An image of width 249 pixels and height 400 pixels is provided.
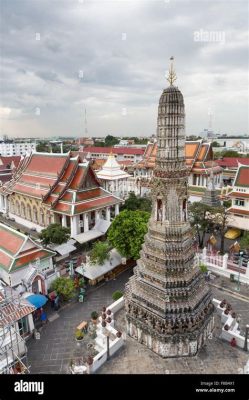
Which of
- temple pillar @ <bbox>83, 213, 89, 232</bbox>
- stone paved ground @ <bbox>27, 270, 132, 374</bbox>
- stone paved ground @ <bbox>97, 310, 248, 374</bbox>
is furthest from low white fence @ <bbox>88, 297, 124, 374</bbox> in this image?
temple pillar @ <bbox>83, 213, 89, 232</bbox>

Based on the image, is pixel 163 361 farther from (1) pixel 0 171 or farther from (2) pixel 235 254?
(1) pixel 0 171

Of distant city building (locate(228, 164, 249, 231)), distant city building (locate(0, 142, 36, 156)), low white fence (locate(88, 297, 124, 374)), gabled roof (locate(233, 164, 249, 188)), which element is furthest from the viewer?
distant city building (locate(0, 142, 36, 156))

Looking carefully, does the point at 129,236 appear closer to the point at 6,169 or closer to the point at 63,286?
the point at 63,286

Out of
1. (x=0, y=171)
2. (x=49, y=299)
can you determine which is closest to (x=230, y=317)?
(x=49, y=299)

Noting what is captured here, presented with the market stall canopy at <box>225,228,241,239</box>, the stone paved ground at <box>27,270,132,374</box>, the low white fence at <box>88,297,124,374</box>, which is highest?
the market stall canopy at <box>225,228,241,239</box>

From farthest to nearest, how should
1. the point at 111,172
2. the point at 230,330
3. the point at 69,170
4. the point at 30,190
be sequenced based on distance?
the point at 111,172 → the point at 30,190 → the point at 69,170 → the point at 230,330

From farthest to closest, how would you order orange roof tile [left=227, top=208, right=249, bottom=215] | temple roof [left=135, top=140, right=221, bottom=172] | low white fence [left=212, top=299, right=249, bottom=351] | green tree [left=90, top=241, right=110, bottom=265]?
temple roof [left=135, top=140, right=221, bottom=172] → orange roof tile [left=227, top=208, right=249, bottom=215] → green tree [left=90, top=241, right=110, bottom=265] → low white fence [left=212, top=299, right=249, bottom=351]

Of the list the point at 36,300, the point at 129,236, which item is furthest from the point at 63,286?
the point at 129,236

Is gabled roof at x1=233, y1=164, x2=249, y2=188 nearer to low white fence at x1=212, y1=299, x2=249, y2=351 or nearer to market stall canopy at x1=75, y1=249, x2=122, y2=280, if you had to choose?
market stall canopy at x1=75, y1=249, x2=122, y2=280
